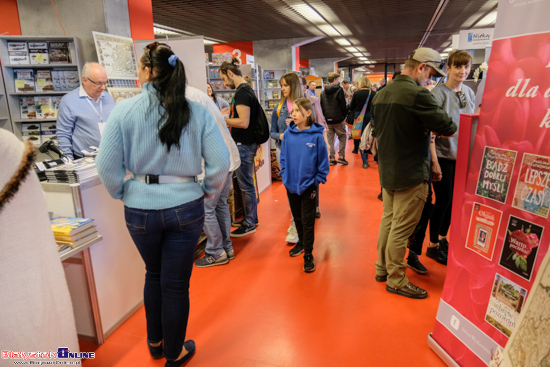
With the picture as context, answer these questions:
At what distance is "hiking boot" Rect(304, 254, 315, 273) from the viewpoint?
3.02 meters

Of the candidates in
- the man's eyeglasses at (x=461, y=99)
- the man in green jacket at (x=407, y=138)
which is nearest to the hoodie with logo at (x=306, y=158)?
the man in green jacket at (x=407, y=138)

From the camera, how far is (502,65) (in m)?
1.53

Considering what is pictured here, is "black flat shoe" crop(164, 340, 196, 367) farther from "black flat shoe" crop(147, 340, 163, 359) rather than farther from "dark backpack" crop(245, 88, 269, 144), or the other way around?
"dark backpack" crop(245, 88, 269, 144)

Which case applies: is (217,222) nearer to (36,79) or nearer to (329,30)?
(36,79)

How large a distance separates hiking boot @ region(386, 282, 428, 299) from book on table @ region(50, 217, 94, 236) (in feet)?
7.01

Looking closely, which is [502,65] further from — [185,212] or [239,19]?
[239,19]

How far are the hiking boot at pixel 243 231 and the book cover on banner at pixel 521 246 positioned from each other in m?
2.63

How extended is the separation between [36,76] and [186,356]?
448 cm

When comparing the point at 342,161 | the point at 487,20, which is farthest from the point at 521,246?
the point at 487,20

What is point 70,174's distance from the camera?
6.68ft

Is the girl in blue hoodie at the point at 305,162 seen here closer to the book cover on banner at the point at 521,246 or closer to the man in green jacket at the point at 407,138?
the man in green jacket at the point at 407,138

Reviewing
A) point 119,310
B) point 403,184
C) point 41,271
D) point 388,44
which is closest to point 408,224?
point 403,184

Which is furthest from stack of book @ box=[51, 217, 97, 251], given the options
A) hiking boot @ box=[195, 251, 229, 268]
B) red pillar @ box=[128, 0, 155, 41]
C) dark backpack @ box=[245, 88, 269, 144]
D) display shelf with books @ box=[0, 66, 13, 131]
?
red pillar @ box=[128, 0, 155, 41]

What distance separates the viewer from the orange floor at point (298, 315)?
80.9 inches
